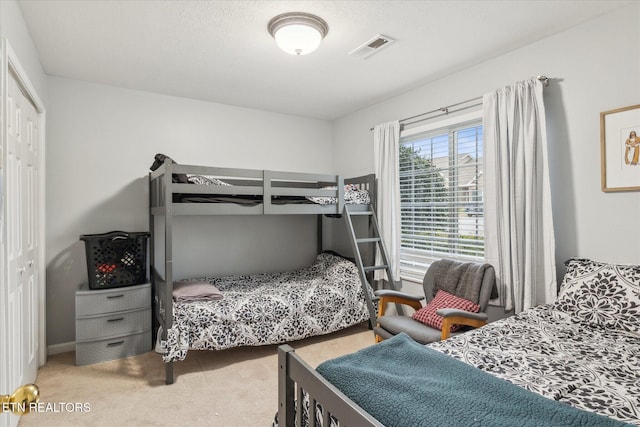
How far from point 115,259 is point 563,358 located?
11.0ft

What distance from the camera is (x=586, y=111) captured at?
7.70ft

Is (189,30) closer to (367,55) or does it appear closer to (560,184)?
(367,55)

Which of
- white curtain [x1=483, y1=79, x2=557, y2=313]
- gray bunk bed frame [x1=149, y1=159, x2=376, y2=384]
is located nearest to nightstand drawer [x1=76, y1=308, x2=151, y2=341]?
gray bunk bed frame [x1=149, y1=159, x2=376, y2=384]

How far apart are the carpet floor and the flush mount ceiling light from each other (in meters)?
2.40

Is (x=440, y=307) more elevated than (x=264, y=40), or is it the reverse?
(x=264, y=40)

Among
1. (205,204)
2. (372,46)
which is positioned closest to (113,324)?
(205,204)

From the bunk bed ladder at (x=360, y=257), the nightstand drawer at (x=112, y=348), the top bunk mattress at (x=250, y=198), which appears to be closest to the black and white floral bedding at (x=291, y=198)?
the top bunk mattress at (x=250, y=198)

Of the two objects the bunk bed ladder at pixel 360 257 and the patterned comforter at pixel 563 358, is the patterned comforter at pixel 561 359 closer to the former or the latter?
the patterned comforter at pixel 563 358

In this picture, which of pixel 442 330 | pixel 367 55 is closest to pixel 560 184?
pixel 442 330

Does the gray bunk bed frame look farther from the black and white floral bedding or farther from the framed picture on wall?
the framed picture on wall

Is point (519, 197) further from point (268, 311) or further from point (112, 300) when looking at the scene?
point (112, 300)

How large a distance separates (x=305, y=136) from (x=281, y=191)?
1573 mm

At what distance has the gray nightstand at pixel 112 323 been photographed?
2934mm

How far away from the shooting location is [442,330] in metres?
2.40
